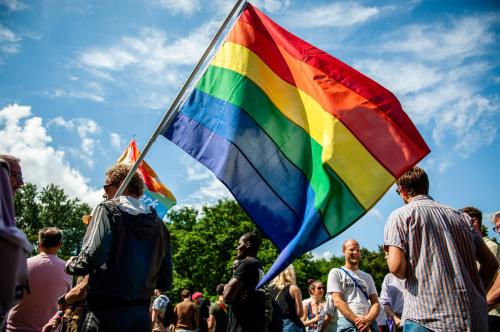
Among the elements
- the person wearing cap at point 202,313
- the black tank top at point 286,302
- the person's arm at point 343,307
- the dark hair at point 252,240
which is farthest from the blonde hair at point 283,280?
the person wearing cap at point 202,313

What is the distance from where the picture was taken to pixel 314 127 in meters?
4.90

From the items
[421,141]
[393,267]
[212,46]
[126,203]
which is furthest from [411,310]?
[212,46]

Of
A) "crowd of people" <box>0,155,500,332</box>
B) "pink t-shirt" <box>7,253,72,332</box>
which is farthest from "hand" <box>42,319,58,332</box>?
"pink t-shirt" <box>7,253,72,332</box>

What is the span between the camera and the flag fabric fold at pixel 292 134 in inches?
176

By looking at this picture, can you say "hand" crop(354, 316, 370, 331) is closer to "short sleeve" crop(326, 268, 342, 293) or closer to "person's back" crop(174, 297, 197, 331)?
"short sleeve" crop(326, 268, 342, 293)

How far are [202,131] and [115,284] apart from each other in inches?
74.6

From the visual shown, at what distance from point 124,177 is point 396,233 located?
7.98ft

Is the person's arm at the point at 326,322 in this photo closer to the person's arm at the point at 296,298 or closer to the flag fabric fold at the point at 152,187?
the person's arm at the point at 296,298

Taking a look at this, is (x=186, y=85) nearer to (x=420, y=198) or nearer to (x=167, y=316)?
(x=420, y=198)

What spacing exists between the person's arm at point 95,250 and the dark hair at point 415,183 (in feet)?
7.99

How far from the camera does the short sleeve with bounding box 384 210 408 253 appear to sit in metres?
3.72

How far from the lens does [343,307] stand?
615 cm

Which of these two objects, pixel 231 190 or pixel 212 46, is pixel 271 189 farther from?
pixel 212 46

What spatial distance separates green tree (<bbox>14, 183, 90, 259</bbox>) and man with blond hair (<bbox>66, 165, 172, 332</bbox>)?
69.2 m
